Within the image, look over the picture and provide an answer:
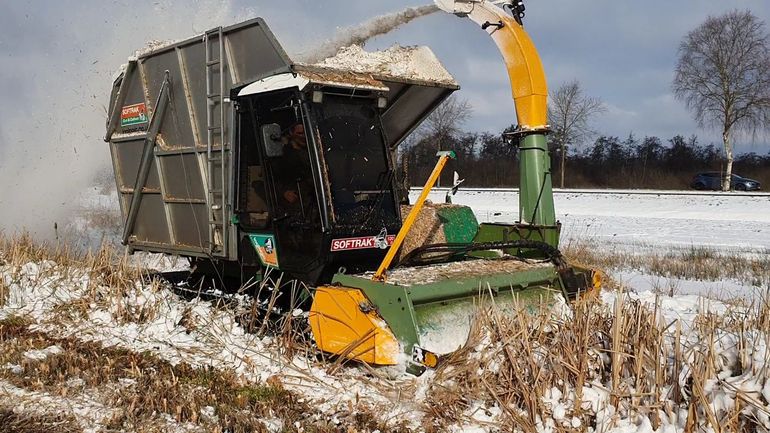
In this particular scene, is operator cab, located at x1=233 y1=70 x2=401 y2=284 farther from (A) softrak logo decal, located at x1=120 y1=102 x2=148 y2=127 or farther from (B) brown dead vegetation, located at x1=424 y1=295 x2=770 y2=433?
(A) softrak logo decal, located at x1=120 y1=102 x2=148 y2=127

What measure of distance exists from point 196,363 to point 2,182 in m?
7.57

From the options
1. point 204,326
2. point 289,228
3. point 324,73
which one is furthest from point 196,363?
point 324,73

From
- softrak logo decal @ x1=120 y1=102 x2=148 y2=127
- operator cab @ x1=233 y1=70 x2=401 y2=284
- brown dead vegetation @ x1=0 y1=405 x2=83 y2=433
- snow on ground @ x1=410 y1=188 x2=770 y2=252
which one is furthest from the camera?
snow on ground @ x1=410 y1=188 x2=770 y2=252

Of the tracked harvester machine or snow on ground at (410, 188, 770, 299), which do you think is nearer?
the tracked harvester machine

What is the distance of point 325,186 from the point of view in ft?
15.4

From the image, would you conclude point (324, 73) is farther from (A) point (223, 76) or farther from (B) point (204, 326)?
(B) point (204, 326)

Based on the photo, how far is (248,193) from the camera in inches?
216

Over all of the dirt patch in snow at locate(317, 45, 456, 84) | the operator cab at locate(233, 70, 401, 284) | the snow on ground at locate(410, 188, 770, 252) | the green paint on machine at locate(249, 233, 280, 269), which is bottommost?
the snow on ground at locate(410, 188, 770, 252)

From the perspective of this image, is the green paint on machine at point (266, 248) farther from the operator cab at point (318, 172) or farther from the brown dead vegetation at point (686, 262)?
the brown dead vegetation at point (686, 262)

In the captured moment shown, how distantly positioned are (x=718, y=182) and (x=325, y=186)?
95.9 feet

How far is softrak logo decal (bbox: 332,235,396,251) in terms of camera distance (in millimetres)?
4793

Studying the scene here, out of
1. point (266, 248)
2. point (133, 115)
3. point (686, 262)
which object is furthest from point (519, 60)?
point (686, 262)

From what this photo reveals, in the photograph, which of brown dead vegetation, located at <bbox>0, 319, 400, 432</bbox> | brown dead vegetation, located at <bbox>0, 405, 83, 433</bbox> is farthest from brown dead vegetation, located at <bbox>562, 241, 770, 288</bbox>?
brown dead vegetation, located at <bbox>0, 405, 83, 433</bbox>

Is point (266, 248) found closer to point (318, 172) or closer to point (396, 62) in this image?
point (318, 172)
